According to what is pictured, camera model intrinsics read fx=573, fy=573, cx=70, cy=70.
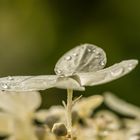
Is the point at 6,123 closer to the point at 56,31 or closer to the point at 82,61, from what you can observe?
the point at 82,61

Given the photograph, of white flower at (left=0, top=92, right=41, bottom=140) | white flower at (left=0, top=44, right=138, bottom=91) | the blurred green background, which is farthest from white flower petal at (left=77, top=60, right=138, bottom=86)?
the blurred green background

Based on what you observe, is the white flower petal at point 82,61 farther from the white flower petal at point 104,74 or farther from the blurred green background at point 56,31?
the blurred green background at point 56,31

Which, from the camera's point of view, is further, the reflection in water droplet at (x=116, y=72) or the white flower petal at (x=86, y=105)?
the white flower petal at (x=86, y=105)

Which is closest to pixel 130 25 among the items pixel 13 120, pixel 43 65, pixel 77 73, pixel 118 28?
pixel 118 28

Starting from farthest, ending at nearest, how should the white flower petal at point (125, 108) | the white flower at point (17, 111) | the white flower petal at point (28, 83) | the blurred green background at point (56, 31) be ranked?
the blurred green background at point (56, 31) → the white flower petal at point (125, 108) → the white flower at point (17, 111) → the white flower petal at point (28, 83)

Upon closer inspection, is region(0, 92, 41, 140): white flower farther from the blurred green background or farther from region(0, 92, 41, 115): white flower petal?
the blurred green background

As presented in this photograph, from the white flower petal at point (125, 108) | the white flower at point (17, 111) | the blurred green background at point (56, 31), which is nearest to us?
the white flower at point (17, 111)

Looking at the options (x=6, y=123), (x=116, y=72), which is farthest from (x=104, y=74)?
(x=6, y=123)

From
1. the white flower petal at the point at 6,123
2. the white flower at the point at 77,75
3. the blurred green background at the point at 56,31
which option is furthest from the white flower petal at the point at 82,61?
the blurred green background at the point at 56,31
